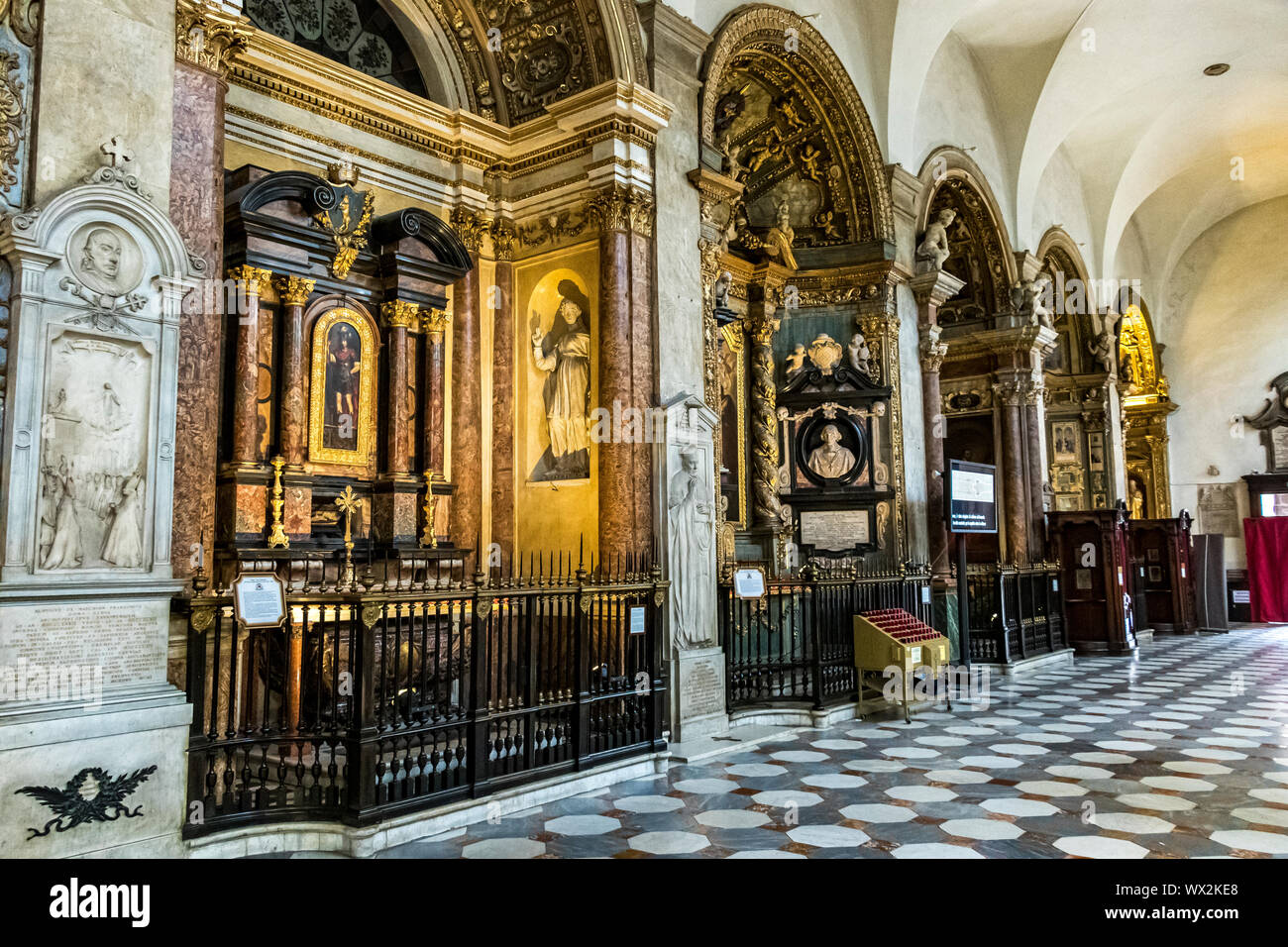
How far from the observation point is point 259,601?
4.48 meters

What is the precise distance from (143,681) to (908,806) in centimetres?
424

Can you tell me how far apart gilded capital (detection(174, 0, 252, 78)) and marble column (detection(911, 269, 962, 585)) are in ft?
30.2

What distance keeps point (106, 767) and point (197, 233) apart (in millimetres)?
2859

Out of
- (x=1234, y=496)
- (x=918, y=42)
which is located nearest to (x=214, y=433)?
(x=918, y=42)

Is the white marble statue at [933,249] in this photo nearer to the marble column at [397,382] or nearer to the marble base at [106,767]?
the marble column at [397,382]

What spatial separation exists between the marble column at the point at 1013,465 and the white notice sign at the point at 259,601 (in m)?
12.9

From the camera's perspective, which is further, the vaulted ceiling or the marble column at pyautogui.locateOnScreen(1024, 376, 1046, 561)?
the marble column at pyautogui.locateOnScreen(1024, 376, 1046, 561)

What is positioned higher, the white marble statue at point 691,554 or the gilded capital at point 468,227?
the gilded capital at point 468,227

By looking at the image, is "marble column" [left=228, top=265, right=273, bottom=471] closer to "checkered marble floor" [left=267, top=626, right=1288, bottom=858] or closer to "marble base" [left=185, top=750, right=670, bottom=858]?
"marble base" [left=185, top=750, right=670, bottom=858]

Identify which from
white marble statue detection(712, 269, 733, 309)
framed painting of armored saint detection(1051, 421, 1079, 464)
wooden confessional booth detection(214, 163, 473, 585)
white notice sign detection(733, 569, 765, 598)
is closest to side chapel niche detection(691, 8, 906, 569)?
white marble statue detection(712, 269, 733, 309)

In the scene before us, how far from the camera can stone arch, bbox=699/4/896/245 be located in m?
9.85

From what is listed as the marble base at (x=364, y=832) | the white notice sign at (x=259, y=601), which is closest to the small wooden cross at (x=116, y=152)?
the white notice sign at (x=259, y=601)

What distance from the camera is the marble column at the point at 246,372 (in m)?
6.67

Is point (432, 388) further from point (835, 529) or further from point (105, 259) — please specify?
point (835, 529)
